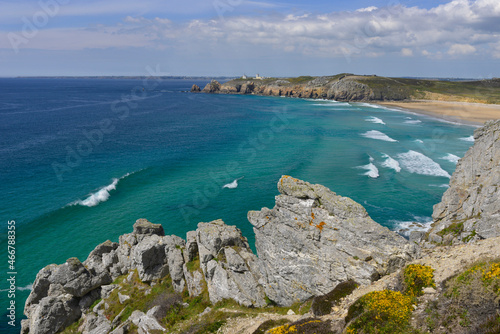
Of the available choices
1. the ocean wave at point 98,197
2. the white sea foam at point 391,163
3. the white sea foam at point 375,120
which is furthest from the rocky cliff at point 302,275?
the white sea foam at point 375,120

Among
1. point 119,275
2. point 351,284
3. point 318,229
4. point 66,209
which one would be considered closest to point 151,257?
point 119,275

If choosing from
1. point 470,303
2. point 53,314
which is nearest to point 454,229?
point 470,303

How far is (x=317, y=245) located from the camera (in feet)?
70.5

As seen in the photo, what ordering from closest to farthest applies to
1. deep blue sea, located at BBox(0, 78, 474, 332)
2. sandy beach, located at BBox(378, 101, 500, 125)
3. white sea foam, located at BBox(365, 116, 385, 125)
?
1. deep blue sea, located at BBox(0, 78, 474, 332)
2. sandy beach, located at BBox(378, 101, 500, 125)
3. white sea foam, located at BBox(365, 116, 385, 125)

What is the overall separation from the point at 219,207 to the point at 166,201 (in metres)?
10.3

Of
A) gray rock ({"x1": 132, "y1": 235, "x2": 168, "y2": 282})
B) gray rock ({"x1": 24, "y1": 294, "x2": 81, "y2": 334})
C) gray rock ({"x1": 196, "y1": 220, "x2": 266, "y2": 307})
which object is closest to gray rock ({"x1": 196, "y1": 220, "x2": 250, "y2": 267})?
gray rock ({"x1": 196, "y1": 220, "x2": 266, "y2": 307})

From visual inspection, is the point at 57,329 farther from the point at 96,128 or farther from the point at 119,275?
the point at 96,128

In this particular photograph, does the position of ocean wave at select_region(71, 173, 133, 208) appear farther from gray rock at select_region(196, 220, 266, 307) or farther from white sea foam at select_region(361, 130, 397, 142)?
white sea foam at select_region(361, 130, 397, 142)

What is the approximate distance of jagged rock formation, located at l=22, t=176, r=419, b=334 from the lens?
66.0 ft

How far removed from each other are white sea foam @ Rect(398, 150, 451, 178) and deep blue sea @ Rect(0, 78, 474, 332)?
0.22m

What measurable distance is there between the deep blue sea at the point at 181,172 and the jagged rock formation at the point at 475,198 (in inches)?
477

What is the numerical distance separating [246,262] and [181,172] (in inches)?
1825

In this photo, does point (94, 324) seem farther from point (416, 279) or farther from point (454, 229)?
point (454, 229)

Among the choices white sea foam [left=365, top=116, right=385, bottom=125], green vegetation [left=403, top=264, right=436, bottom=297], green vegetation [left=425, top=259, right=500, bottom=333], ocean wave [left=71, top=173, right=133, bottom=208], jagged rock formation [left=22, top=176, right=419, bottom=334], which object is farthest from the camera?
white sea foam [left=365, top=116, right=385, bottom=125]
